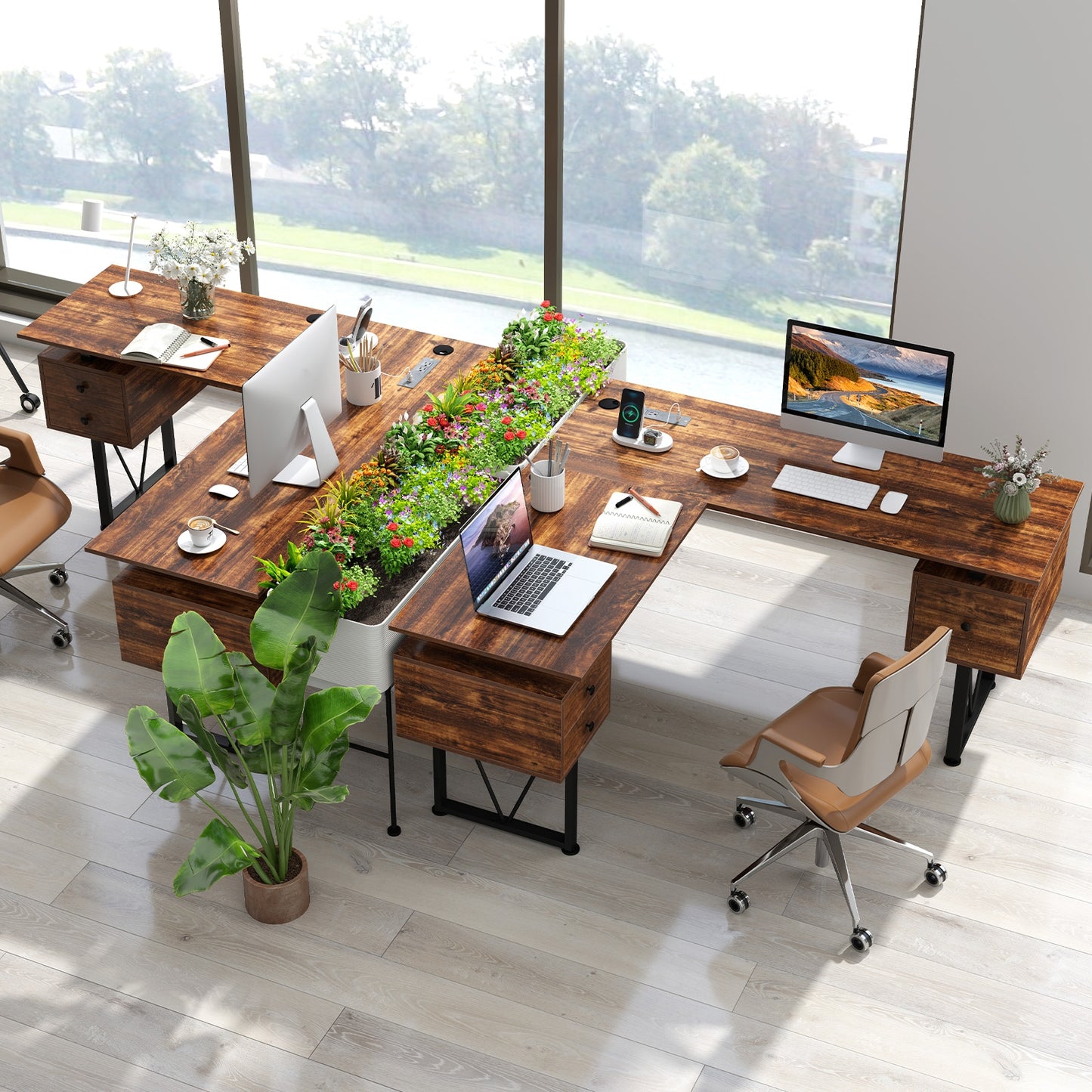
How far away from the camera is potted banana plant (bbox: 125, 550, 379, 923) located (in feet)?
12.3

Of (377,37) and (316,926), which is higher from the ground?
(377,37)

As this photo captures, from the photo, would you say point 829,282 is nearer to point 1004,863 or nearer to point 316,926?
point 1004,863

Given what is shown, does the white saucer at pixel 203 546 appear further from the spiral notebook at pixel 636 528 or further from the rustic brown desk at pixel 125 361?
the spiral notebook at pixel 636 528

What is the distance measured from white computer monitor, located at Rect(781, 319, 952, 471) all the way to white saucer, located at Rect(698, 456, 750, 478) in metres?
0.22

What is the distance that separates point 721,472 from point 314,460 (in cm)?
136

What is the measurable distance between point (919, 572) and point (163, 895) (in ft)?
8.17

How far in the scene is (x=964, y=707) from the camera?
4.66 m

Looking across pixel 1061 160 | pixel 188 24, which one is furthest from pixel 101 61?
pixel 1061 160

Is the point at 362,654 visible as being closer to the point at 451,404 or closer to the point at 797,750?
the point at 451,404

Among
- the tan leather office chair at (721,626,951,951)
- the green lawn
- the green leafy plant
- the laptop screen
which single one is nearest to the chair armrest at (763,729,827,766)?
the tan leather office chair at (721,626,951,951)

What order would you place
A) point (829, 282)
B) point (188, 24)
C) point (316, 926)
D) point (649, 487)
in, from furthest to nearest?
point (188, 24) → point (829, 282) → point (649, 487) → point (316, 926)

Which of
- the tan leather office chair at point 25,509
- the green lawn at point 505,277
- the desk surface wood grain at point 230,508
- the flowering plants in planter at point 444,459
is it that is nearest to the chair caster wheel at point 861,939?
the flowering plants in planter at point 444,459

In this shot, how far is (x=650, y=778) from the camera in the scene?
476 cm

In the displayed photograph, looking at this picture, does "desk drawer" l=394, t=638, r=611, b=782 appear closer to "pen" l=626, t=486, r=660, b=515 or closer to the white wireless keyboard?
"pen" l=626, t=486, r=660, b=515
